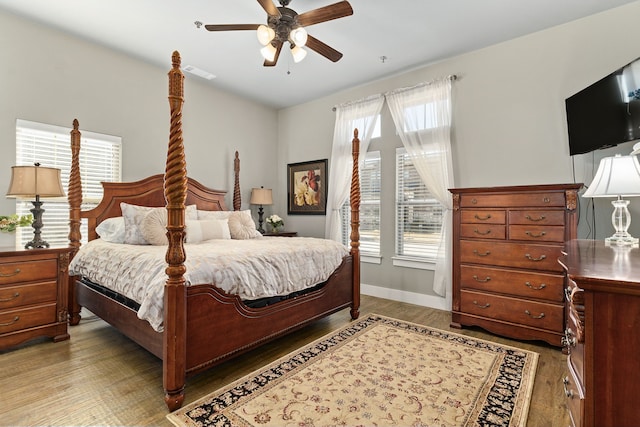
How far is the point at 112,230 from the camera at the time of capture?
3.30 metres

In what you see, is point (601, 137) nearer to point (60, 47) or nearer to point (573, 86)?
point (573, 86)

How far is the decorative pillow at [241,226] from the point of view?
3.90m

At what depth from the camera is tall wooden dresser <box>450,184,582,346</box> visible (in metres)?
2.73

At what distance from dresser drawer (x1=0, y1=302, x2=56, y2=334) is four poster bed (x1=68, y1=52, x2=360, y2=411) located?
0.28 metres

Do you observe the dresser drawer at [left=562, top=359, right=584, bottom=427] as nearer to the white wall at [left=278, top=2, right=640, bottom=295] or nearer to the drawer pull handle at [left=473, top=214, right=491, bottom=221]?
the drawer pull handle at [left=473, top=214, right=491, bottom=221]

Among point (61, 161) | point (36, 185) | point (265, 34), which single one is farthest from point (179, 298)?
point (61, 161)

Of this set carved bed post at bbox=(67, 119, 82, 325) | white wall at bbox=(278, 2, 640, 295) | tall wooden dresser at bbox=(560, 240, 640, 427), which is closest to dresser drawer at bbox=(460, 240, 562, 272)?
white wall at bbox=(278, 2, 640, 295)

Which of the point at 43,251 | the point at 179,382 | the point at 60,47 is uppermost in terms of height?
the point at 60,47

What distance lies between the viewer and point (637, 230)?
2.74 m

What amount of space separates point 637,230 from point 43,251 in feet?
16.7

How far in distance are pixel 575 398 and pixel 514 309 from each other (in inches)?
72.6

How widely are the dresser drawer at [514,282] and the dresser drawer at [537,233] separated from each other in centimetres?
31

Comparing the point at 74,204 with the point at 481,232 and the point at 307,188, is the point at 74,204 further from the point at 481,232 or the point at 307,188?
the point at 481,232

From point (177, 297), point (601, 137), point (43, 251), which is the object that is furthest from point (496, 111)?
point (43, 251)
